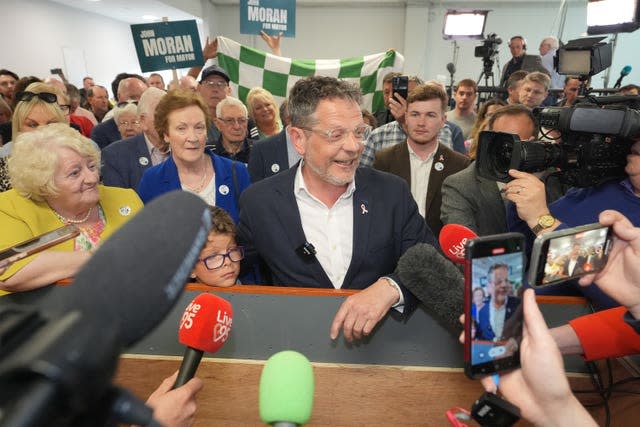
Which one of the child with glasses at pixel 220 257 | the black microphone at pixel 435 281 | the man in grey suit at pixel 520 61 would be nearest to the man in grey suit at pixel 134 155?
the child with glasses at pixel 220 257

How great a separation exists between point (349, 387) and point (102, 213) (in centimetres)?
111

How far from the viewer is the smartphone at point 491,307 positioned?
2.35ft

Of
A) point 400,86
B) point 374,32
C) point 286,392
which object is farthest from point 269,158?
point 374,32

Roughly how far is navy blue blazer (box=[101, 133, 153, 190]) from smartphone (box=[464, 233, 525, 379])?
2169mm

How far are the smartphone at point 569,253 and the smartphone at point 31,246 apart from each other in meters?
0.83

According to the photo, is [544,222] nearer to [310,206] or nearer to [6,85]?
[310,206]

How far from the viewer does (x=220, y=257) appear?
1.38 m

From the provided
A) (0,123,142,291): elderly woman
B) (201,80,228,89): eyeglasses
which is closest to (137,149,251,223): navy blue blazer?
(0,123,142,291): elderly woman

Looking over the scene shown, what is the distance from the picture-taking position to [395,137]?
115 inches

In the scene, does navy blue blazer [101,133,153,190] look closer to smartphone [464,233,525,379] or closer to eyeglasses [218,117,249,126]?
eyeglasses [218,117,249,126]

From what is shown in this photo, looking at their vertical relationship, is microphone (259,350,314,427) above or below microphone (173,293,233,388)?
above

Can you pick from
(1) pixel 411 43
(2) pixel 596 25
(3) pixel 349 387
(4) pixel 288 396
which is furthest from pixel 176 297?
(1) pixel 411 43

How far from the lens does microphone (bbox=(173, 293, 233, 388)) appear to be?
75 cm

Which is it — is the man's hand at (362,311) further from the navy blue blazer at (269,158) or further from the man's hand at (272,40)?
the man's hand at (272,40)
